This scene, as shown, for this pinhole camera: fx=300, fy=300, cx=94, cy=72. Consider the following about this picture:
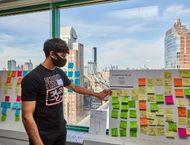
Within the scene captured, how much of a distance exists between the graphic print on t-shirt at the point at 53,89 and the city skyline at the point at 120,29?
3.05 feet

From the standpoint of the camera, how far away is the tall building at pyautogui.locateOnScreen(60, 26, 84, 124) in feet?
11.3

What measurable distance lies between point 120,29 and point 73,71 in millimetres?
720

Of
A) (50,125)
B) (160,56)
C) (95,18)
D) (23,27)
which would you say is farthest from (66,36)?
(50,125)

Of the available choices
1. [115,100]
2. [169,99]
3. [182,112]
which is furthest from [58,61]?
[182,112]

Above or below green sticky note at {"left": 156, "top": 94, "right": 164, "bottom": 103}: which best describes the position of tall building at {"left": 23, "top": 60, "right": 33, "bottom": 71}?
above

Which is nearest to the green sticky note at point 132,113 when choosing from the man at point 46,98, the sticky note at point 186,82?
the sticky note at point 186,82

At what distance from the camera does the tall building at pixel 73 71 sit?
3.44m

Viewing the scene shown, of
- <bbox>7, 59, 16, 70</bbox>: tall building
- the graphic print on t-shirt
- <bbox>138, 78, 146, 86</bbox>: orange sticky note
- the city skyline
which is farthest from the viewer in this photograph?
<bbox>7, 59, 16, 70</bbox>: tall building

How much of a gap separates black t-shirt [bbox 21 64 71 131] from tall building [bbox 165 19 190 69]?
1.16m

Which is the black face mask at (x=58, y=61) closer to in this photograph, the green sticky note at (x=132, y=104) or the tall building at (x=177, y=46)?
the green sticky note at (x=132, y=104)

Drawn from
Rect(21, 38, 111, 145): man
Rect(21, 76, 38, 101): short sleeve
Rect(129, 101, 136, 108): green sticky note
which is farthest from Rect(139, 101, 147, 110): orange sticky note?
Rect(21, 76, 38, 101): short sleeve

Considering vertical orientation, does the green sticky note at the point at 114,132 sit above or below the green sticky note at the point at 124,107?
below

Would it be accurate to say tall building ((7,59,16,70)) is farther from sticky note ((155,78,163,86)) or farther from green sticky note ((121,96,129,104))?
sticky note ((155,78,163,86))

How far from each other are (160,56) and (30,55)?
165cm
